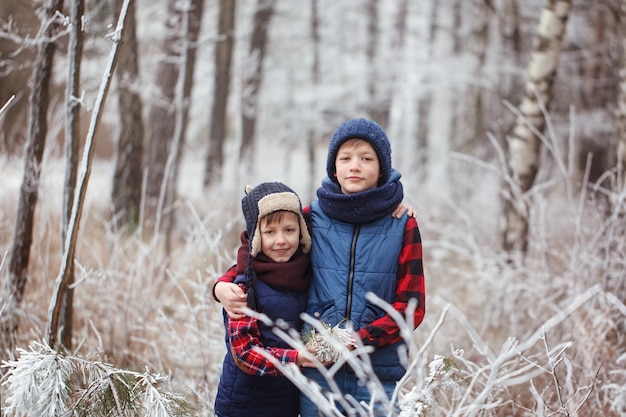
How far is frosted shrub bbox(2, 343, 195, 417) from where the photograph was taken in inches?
86.3

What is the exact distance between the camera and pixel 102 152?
19375 mm

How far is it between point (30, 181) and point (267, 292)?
6.64ft

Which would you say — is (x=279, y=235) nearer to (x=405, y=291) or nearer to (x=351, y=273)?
(x=351, y=273)

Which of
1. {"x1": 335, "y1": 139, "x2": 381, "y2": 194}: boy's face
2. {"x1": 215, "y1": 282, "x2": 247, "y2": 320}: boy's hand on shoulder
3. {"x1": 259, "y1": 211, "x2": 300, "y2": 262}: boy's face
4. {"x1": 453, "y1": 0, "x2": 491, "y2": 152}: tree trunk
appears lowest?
{"x1": 215, "y1": 282, "x2": 247, "y2": 320}: boy's hand on shoulder

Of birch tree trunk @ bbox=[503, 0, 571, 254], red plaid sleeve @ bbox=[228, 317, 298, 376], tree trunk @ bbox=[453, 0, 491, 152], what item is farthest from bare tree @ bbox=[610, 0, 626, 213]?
tree trunk @ bbox=[453, 0, 491, 152]

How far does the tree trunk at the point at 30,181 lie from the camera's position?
358 cm

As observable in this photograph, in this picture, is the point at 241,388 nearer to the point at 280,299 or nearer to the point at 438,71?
the point at 280,299

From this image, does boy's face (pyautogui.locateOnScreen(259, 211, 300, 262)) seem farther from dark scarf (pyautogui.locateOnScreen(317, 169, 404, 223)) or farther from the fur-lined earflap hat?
dark scarf (pyautogui.locateOnScreen(317, 169, 404, 223))

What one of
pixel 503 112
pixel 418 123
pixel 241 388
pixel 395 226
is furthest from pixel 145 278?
pixel 418 123

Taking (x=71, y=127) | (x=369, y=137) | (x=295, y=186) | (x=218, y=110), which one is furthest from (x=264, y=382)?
(x=295, y=186)

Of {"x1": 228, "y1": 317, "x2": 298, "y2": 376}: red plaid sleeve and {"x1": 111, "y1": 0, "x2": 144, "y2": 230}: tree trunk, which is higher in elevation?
{"x1": 111, "y1": 0, "x2": 144, "y2": 230}: tree trunk

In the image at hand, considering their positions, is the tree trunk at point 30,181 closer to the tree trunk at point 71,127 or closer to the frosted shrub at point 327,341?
the tree trunk at point 71,127

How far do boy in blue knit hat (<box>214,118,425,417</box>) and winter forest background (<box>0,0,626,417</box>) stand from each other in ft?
0.69

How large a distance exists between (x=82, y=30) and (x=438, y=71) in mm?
8844
